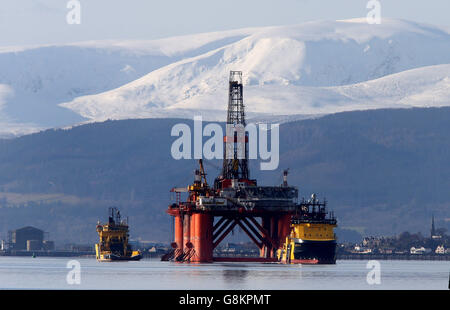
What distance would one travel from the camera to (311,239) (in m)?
154

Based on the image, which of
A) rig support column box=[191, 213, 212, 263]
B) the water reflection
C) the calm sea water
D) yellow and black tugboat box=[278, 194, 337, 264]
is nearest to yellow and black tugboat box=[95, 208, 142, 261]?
rig support column box=[191, 213, 212, 263]

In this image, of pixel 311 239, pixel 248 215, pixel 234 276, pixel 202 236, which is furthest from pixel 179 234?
pixel 234 276

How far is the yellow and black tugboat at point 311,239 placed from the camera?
154000mm

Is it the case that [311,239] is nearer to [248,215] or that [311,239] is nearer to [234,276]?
[248,215]

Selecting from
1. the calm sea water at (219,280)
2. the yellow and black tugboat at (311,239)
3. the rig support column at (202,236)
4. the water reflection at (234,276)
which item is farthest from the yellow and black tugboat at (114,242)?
the water reflection at (234,276)

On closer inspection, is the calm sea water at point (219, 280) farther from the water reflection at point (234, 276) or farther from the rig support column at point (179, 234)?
the rig support column at point (179, 234)

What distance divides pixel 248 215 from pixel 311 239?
12.0 metres

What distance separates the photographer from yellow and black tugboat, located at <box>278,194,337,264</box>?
15400cm

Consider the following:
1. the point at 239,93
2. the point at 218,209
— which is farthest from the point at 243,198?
the point at 239,93

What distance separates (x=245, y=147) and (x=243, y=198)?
8343mm

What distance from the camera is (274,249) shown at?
172375 mm

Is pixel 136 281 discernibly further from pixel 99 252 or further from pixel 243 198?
pixel 99 252

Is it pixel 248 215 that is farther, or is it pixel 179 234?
pixel 179 234
